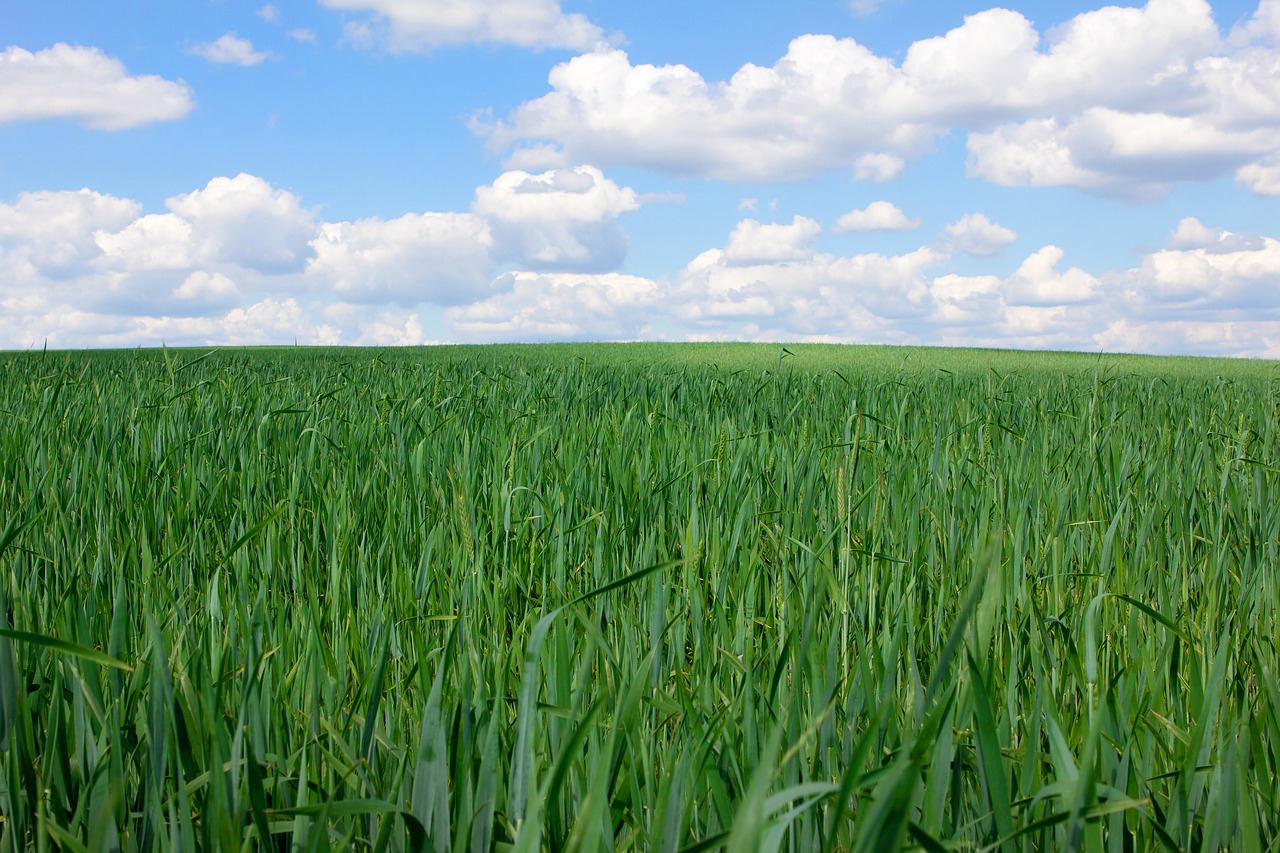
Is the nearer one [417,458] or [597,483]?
[597,483]

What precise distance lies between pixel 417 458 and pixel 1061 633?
1.72 metres

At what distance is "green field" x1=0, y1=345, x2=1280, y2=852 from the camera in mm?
809

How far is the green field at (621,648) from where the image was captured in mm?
809

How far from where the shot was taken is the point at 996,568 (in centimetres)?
74

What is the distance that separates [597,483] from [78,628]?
130 cm

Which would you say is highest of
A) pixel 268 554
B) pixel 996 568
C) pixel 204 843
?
pixel 996 568

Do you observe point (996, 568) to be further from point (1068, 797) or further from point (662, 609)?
point (662, 609)

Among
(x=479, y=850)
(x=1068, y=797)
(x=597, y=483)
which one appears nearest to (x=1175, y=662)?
(x=1068, y=797)

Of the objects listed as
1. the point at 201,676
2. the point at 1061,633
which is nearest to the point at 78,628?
the point at 201,676

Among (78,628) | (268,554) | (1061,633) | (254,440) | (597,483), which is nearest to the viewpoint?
(78,628)

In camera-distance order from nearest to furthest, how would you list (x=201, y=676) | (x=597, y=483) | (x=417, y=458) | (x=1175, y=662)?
(x=201, y=676)
(x=1175, y=662)
(x=597, y=483)
(x=417, y=458)

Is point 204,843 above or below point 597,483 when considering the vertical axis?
below

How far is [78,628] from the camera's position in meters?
1.21

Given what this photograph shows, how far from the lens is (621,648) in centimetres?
140
